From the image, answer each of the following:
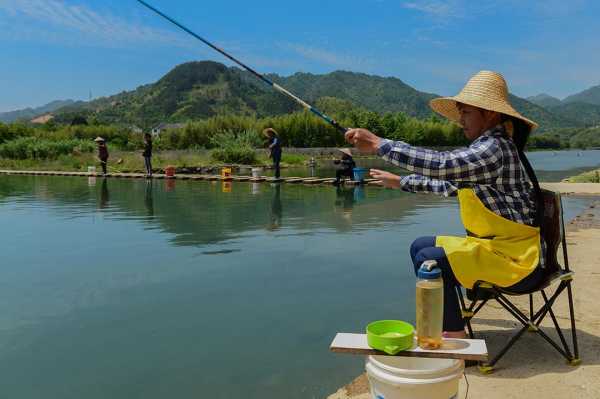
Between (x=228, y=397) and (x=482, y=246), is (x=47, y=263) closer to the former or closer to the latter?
(x=228, y=397)

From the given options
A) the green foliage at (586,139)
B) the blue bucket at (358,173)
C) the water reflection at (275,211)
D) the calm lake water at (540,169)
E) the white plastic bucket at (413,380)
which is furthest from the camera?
the green foliage at (586,139)

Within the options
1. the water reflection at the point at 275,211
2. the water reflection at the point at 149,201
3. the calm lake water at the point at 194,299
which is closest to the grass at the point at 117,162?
the water reflection at the point at 149,201

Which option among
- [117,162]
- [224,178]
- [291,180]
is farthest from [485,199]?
[117,162]

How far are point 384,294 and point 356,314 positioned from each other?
1.73 feet

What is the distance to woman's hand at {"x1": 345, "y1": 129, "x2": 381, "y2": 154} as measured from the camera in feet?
7.91

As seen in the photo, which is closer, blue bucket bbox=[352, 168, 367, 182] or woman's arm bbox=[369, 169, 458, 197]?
woman's arm bbox=[369, 169, 458, 197]

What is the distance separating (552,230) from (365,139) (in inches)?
40.1

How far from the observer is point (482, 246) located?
2.47 meters

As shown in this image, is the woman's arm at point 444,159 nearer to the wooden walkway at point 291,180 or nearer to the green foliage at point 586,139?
the wooden walkway at point 291,180

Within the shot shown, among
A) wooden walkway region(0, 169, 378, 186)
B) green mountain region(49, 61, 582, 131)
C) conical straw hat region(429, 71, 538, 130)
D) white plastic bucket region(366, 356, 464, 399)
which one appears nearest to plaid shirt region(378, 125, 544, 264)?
conical straw hat region(429, 71, 538, 130)

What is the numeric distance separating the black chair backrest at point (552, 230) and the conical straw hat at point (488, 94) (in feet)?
1.29

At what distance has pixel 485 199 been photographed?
2.51 metres

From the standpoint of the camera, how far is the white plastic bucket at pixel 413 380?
183cm

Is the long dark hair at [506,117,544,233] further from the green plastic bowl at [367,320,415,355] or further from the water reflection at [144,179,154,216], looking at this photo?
the water reflection at [144,179,154,216]
